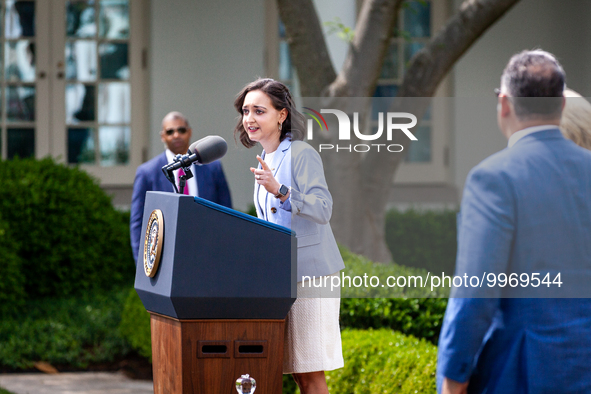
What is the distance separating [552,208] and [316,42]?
4385mm

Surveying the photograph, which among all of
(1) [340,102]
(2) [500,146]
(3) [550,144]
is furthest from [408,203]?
(3) [550,144]

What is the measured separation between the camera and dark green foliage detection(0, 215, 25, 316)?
575 centimetres

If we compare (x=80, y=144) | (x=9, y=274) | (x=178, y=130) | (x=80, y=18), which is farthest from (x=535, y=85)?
(x=80, y=18)

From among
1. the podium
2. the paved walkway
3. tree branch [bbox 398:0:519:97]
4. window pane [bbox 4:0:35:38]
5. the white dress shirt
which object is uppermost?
window pane [bbox 4:0:35:38]

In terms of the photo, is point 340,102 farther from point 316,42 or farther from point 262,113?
point 262,113

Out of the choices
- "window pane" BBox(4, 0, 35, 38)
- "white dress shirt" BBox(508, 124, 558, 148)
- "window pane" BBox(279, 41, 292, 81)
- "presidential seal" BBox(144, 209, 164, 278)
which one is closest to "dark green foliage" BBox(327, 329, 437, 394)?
"presidential seal" BBox(144, 209, 164, 278)

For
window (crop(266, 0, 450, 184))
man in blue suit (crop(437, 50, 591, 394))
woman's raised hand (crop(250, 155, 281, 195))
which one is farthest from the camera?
window (crop(266, 0, 450, 184))

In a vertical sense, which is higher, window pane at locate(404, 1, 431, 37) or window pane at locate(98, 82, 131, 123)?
window pane at locate(404, 1, 431, 37)

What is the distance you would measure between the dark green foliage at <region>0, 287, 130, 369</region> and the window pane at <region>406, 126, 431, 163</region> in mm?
3513

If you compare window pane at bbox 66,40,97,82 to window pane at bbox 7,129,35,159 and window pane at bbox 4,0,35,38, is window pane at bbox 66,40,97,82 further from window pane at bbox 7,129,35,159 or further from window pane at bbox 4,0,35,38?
window pane at bbox 7,129,35,159

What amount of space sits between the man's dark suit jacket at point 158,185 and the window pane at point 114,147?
403 centimetres

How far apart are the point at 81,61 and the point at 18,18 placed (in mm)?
881

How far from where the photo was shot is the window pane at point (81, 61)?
819cm

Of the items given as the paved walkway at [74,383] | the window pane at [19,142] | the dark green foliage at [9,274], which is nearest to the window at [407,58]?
the window pane at [19,142]
